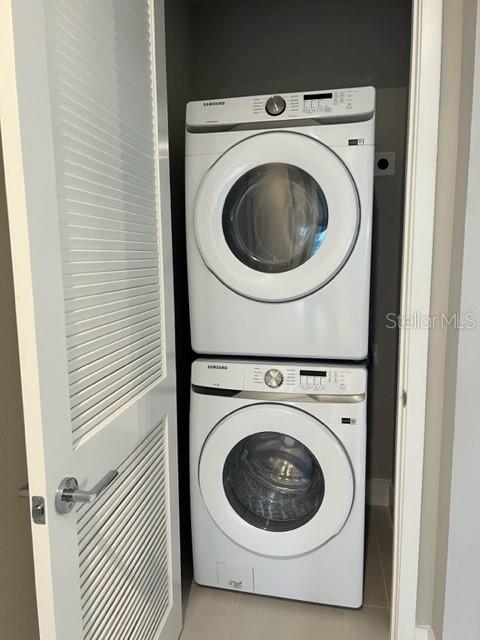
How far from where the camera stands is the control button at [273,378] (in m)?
1.58

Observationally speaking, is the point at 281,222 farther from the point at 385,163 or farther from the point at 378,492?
→ the point at 378,492

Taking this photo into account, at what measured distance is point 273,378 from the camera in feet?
5.19

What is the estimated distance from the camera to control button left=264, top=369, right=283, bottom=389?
1.58 meters

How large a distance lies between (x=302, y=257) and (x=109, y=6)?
33.5 inches

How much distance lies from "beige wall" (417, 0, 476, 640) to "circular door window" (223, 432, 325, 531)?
375 mm

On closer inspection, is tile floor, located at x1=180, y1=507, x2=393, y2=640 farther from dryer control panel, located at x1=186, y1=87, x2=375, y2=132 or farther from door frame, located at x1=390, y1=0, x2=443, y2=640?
dryer control panel, located at x1=186, y1=87, x2=375, y2=132

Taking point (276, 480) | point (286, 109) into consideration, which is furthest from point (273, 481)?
point (286, 109)

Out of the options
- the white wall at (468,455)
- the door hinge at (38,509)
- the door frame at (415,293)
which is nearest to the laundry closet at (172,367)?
the door hinge at (38,509)

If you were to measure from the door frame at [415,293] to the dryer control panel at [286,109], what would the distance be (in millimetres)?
242

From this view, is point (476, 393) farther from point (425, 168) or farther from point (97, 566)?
point (97, 566)

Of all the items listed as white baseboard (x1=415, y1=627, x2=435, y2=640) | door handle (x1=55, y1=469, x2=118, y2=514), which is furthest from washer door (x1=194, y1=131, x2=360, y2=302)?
white baseboard (x1=415, y1=627, x2=435, y2=640)

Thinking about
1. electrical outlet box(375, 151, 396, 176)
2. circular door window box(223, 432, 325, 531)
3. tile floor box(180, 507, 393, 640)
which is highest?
electrical outlet box(375, 151, 396, 176)

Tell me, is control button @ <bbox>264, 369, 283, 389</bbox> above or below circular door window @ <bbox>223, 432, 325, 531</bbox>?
above

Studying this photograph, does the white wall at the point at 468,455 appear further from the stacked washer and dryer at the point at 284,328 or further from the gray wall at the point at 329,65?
the gray wall at the point at 329,65
